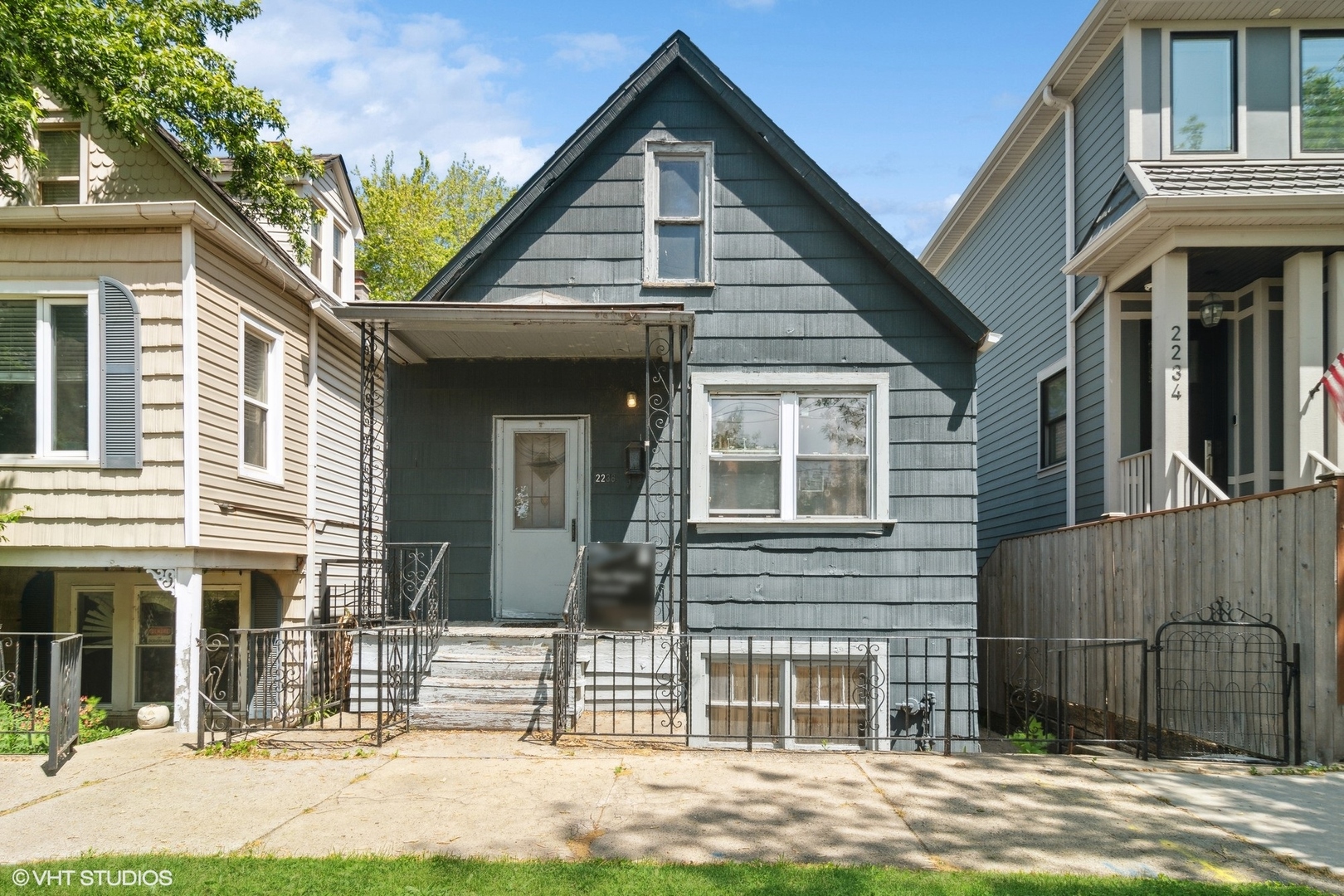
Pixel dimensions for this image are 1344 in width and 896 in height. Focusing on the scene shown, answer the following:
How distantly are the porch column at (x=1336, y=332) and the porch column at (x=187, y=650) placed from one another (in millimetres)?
11112

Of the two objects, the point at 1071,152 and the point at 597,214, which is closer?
the point at 597,214

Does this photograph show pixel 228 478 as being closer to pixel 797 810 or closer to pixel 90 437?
pixel 90 437

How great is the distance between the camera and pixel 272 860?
488 cm

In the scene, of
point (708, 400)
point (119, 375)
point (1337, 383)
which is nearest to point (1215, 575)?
point (1337, 383)

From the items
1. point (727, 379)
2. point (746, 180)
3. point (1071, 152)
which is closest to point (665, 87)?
point (746, 180)

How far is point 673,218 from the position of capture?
437 inches

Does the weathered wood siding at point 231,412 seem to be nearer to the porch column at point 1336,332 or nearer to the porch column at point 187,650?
the porch column at point 187,650

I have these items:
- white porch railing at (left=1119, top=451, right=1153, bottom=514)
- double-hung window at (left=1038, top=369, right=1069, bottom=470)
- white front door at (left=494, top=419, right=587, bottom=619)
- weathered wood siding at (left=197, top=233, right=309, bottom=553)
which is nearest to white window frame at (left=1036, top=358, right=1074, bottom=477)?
double-hung window at (left=1038, top=369, right=1069, bottom=470)

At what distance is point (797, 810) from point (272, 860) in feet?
9.53

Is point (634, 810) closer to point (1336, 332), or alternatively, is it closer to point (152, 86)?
point (1336, 332)

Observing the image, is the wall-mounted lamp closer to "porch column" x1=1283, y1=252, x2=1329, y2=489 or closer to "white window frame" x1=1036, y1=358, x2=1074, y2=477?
"white window frame" x1=1036, y1=358, x2=1074, y2=477

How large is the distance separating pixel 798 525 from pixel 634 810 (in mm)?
5180

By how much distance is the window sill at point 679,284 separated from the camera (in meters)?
11.0

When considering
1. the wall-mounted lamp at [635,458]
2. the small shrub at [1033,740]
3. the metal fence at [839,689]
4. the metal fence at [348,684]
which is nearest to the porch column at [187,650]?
the metal fence at [348,684]
